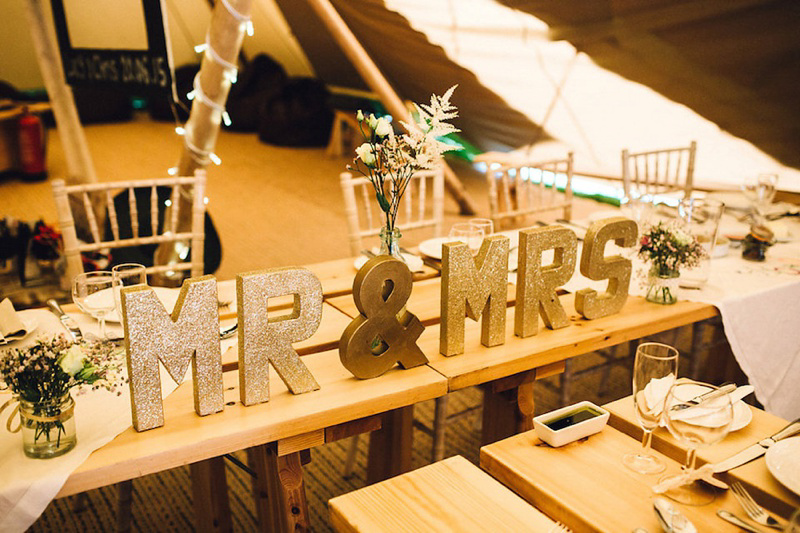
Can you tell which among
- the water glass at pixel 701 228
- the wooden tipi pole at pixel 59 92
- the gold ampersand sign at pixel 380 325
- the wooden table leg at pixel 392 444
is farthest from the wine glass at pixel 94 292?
the wooden tipi pole at pixel 59 92

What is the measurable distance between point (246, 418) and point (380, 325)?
1.05 feet

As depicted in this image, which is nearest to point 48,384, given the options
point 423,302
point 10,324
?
point 10,324

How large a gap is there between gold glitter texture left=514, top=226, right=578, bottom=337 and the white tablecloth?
0.76 metres

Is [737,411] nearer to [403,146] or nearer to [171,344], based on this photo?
[403,146]

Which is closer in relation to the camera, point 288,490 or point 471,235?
point 288,490

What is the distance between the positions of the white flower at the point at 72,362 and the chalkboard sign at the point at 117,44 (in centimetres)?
205

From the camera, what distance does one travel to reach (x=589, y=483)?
43.6 inches

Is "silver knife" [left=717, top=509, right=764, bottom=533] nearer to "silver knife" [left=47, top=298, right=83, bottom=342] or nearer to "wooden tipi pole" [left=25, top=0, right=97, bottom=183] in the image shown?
"silver knife" [left=47, top=298, right=83, bottom=342]

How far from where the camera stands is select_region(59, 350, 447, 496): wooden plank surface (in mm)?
1111

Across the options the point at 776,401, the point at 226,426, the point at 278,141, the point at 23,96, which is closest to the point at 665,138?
the point at 776,401

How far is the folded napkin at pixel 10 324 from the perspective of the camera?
144 cm

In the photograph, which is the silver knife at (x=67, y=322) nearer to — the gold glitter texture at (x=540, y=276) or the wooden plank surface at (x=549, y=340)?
the wooden plank surface at (x=549, y=340)

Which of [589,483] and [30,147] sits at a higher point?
[30,147]

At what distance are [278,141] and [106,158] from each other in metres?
1.84
